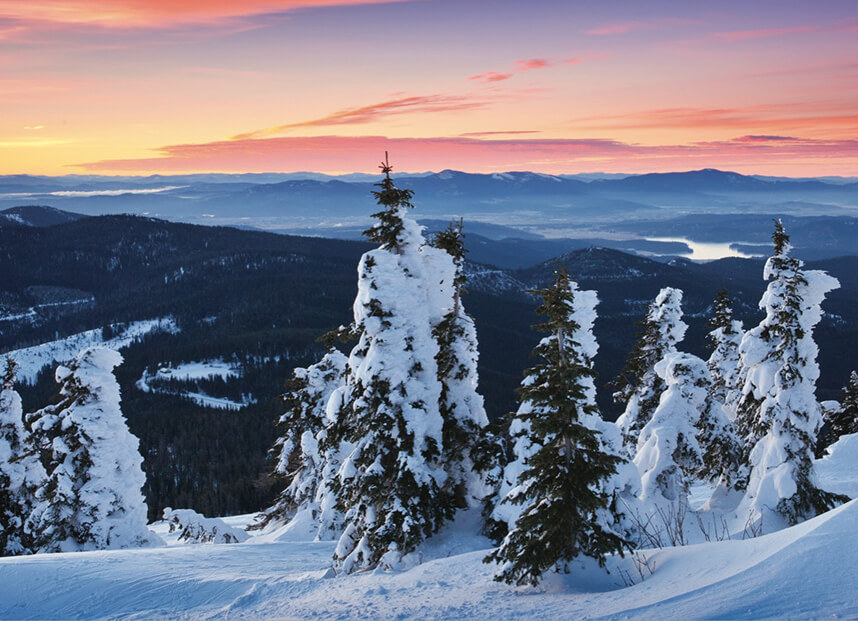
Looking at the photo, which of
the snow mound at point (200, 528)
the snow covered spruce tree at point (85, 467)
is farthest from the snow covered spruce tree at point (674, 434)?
the snow covered spruce tree at point (85, 467)

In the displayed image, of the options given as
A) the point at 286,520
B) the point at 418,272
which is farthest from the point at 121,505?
the point at 418,272

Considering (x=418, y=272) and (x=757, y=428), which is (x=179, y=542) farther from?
(x=757, y=428)

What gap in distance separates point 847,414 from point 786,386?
27137mm

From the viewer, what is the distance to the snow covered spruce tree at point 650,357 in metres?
28.4

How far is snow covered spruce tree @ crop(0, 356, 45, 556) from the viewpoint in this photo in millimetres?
23062

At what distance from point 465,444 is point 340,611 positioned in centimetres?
833

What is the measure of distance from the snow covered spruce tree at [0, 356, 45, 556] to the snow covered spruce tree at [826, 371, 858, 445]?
152ft

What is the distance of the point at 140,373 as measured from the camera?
172 m

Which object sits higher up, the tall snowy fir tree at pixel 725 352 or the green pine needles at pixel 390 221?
the green pine needles at pixel 390 221

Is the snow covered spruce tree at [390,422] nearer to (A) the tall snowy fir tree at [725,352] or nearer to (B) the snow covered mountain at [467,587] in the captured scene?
(B) the snow covered mountain at [467,587]

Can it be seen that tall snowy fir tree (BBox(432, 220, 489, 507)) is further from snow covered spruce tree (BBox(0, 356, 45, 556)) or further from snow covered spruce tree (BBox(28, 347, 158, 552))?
snow covered spruce tree (BBox(0, 356, 45, 556))

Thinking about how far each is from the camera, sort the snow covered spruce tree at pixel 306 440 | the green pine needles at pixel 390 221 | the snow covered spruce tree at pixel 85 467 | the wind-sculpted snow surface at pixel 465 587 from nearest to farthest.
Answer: the wind-sculpted snow surface at pixel 465 587 < the green pine needles at pixel 390 221 < the snow covered spruce tree at pixel 85 467 < the snow covered spruce tree at pixel 306 440

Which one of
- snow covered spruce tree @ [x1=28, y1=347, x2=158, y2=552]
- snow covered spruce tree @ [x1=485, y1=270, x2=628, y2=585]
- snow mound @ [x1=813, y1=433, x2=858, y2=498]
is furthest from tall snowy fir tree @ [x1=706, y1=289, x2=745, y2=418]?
snow covered spruce tree @ [x1=28, y1=347, x2=158, y2=552]

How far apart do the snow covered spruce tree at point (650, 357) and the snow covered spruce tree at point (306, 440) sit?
1492 cm
